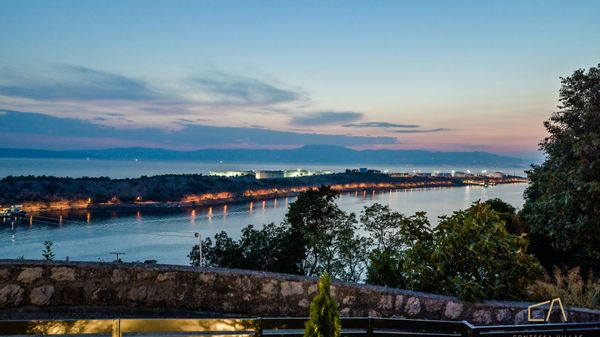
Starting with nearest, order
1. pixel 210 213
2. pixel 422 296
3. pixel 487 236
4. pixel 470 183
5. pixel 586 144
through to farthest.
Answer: pixel 422 296
pixel 487 236
pixel 586 144
pixel 210 213
pixel 470 183

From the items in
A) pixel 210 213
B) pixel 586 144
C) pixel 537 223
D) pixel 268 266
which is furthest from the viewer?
pixel 210 213

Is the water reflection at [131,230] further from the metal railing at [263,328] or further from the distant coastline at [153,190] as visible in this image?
the metal railing at [263,328]

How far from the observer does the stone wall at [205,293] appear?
437 cm

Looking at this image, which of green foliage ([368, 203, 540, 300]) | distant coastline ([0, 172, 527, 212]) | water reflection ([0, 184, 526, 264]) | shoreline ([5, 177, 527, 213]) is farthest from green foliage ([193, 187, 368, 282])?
distant coastline ([0, 172, 527, 212])

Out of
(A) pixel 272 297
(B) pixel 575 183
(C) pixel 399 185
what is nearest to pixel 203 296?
(A) pixel 272 297

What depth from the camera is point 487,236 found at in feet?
16.3

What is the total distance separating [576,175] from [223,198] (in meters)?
86.3

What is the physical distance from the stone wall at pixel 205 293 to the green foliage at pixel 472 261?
31 centimetres

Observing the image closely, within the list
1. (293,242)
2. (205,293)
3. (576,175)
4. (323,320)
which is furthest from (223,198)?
(323,320)

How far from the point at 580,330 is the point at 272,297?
8.59 ft

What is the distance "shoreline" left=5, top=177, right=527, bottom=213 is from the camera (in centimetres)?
7650

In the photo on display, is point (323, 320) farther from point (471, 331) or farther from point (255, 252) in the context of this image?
point (255, 252)

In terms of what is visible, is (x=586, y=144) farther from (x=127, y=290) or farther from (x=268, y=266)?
(x=268, y=266)

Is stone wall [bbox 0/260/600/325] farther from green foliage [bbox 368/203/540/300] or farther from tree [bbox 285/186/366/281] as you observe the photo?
tree [bbox 285/186/366/281]
